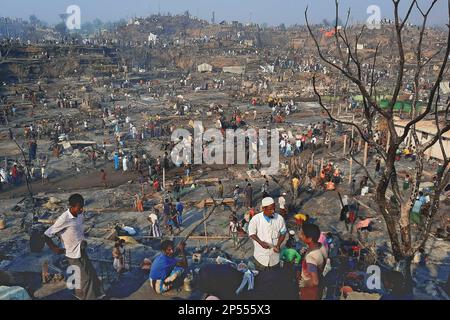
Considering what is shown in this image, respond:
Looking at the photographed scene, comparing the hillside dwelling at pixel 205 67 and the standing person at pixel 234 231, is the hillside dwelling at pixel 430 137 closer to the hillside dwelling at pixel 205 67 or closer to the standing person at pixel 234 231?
the standing person at pixel 234 231

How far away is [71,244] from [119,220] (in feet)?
24.9

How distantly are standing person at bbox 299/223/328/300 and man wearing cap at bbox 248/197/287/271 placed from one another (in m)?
0.45

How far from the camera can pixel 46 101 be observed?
35.0m

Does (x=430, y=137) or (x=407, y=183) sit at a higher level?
(x=430, y=137)

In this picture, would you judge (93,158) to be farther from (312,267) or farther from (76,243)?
(312,267)

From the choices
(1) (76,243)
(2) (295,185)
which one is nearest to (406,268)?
(1) (76,243)

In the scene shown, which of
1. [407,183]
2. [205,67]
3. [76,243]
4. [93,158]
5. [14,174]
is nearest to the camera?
[76,243]

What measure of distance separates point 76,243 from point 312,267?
2880 mm

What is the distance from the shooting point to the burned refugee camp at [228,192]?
Result: 4555 mm

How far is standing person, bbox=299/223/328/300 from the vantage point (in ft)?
14.4

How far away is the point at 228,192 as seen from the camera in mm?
14734

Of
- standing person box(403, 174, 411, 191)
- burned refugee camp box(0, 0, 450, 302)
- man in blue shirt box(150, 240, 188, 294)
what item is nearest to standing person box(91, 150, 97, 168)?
burned refugee camp box(0, 0, 450, 302)

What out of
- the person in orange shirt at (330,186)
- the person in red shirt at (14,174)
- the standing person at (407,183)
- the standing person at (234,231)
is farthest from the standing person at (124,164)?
the standing person at (407,183)
